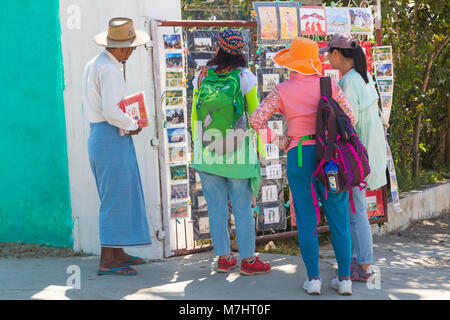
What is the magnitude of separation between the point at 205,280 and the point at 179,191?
1014 millimetres

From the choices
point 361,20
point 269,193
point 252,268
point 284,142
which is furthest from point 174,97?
point 361,20

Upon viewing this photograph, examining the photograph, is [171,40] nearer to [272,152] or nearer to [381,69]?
[272,152]

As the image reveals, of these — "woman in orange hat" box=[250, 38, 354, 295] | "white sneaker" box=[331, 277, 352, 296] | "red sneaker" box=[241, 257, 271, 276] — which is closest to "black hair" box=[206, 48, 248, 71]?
"woman in orange hat" box=[250, 38, 354, 295]

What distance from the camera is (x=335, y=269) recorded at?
5336 millimetres

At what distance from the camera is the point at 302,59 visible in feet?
15.1

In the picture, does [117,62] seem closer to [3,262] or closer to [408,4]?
[3,262]

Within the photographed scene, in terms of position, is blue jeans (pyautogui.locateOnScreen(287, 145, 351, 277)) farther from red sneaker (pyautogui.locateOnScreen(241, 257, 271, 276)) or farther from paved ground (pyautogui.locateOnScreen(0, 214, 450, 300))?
red sneaker (pyautogui.locateOnScreen(241, 257, 271, 276))

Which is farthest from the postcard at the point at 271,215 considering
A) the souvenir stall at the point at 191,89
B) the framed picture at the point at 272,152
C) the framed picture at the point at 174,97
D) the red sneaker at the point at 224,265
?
the framed picture at the point at 174,97

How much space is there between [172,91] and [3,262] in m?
2.18

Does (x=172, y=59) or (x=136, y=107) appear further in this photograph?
(x=172, y=59)

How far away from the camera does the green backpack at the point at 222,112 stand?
4895mm

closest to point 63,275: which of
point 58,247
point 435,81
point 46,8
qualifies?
point 58,247

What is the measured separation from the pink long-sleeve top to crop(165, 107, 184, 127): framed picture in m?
1.29

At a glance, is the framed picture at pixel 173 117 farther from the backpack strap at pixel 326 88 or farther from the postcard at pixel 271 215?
the backpack strap at pixel 326 88
